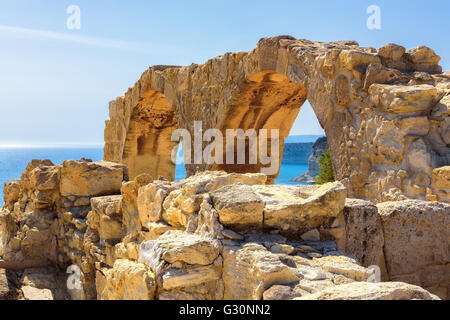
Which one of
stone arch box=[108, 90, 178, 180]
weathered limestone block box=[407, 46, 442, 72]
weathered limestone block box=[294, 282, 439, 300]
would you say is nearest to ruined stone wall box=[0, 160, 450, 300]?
weathered limestone block box=[294, 282, 439, 300]

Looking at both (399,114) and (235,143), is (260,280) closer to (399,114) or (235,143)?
(399,114)

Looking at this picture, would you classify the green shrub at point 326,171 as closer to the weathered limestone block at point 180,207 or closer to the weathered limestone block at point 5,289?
the weathered limestone block at point 5,289

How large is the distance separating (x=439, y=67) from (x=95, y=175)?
384cm

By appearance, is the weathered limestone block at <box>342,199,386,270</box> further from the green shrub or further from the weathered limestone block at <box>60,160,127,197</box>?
the green shrub

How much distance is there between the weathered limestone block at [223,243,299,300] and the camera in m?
1.39

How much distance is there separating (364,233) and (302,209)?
1.62ft

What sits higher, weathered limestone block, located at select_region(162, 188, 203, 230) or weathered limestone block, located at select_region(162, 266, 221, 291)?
weathered limestone block, located at select_region(162, 188, 203, 230)

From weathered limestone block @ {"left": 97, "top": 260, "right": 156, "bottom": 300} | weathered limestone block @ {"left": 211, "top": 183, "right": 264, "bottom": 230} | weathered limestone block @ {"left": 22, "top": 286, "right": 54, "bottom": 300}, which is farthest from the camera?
weathered limestone block @ {"left": 22, "top": 286, "right": 54, "bottom": 300}

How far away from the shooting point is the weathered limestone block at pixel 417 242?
2.21m

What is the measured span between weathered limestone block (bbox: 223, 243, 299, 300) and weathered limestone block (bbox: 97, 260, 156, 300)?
30 cm

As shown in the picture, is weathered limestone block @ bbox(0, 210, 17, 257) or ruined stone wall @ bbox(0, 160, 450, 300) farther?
weathered limestone block @ bbox(0, 210, 17, 257)

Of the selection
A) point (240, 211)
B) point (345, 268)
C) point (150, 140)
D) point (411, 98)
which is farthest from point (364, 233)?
point (150, 140)

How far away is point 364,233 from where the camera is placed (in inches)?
81.7
